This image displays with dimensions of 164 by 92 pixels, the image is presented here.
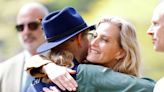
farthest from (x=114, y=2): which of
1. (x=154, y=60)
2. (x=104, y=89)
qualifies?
(x=104, y=89)

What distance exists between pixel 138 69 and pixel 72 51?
0.31 metres

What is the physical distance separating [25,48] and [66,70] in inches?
75.2

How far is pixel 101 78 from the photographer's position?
1822 millimetres

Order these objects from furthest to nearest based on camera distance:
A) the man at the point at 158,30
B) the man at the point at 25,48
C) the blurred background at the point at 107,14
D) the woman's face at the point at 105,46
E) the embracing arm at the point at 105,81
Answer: the blurred background at the point at 107,14 < the man at the point at 25,48 < the woman's face at the point at 105,46 < the embracing arm at the point at 105,81 < the man at the point at 158,30

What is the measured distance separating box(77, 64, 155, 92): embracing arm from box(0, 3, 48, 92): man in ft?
4.61

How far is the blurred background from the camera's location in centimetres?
374

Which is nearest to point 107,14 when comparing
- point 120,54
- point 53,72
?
point 120,54

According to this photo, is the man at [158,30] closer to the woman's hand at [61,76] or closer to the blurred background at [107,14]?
the woman's hand at [61,76]

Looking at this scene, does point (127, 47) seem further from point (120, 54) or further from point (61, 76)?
point (61, 76)

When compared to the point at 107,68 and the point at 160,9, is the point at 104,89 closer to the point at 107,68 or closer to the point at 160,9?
the point at 107,68

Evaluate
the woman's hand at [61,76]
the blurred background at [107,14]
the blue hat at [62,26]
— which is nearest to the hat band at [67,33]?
the blue hat at [62,26]

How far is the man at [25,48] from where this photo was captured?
11.0 ft

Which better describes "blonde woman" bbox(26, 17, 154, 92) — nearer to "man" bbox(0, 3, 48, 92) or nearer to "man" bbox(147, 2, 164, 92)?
"man" bbox(147, 2, 164, 92)

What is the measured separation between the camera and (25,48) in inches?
146
